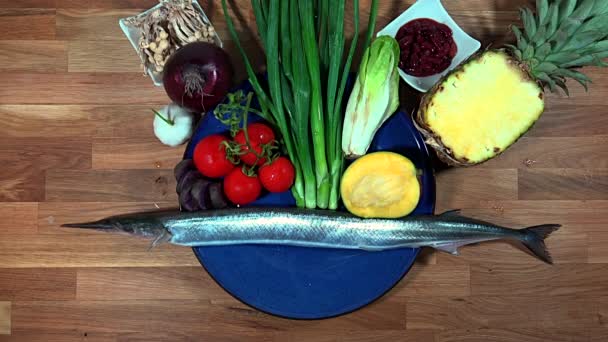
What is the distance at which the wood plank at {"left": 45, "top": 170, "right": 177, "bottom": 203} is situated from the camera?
1276mm

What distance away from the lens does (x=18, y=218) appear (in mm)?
1298

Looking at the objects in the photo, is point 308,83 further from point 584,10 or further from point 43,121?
point 43,121

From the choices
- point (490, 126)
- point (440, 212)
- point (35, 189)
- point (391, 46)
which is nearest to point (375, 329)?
point (440, 212)

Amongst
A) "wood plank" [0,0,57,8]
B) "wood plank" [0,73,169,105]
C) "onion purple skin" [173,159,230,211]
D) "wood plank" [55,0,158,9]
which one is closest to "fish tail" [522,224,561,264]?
"onion purple skin" [173,159,230,211]

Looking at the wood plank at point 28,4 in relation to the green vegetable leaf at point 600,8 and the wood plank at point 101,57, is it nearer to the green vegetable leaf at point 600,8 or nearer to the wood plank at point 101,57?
the wood plank at point 101,57

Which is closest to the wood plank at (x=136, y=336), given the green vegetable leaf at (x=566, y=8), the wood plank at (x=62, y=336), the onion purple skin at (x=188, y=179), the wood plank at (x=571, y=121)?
the wood plank at (x=62, y=336)

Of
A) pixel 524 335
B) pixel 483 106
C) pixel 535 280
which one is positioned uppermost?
pixel 483 106

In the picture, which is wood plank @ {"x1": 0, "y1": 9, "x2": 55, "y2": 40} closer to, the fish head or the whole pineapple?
the fish head

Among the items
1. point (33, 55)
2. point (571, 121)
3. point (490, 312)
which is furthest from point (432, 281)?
point (33, 55)

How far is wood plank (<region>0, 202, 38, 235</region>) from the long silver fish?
0.99ft

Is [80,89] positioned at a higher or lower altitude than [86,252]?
higher

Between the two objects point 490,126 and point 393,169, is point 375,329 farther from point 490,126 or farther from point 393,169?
point 490,126

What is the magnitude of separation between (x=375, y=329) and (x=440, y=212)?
1.07 ft

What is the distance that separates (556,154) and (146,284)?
41.5 inches
